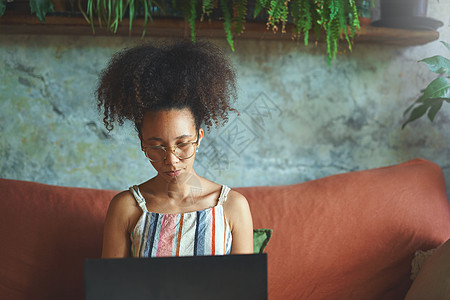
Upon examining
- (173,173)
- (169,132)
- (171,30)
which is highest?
(171,30)

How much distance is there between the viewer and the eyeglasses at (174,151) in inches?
40.4

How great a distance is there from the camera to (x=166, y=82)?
3.39 ft

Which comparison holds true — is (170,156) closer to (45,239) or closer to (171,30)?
(45,239)

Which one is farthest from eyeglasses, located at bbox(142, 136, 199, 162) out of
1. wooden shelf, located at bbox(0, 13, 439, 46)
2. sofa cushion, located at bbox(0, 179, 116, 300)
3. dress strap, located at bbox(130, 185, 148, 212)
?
wooden shelf, located at bbox(0, 13, 439, 46)

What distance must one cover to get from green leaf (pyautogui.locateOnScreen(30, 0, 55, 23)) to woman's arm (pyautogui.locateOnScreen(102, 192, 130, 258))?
2.67 ft

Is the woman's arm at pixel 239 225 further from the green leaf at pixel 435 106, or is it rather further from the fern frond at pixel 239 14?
the green leaf at pixel 435 106

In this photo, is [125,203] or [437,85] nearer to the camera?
[125,203]

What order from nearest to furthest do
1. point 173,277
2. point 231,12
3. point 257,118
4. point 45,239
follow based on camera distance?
point 173,277 → point 45,239 → point 231,12 → point 257,118

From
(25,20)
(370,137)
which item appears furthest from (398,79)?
(25,20)

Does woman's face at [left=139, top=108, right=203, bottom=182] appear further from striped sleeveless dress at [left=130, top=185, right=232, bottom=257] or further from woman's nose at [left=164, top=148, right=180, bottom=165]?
striped sleeveless dress at [left=130, top=185, right=232, bottom=257]

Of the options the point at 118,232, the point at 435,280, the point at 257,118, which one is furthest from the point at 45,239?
the point at 435,280

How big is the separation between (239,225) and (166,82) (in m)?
0.40

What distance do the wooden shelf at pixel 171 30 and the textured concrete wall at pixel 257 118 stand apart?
0.05m

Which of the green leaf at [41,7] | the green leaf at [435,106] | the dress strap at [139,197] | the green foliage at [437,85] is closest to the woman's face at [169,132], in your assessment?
the dress strap at [139,197]
